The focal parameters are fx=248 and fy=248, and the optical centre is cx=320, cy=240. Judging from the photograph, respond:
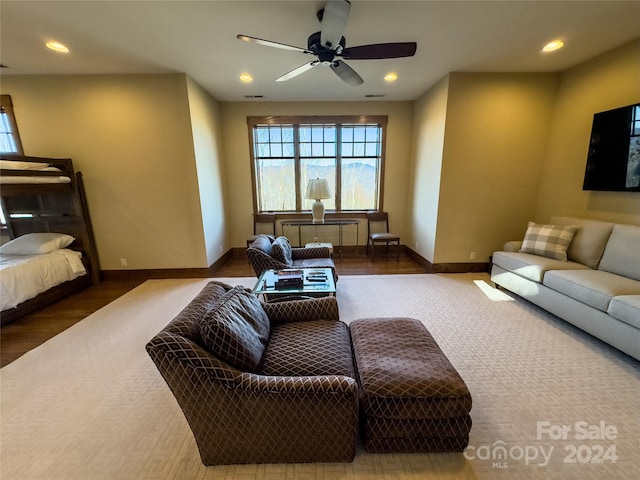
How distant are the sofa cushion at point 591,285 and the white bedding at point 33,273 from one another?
5.58 meters

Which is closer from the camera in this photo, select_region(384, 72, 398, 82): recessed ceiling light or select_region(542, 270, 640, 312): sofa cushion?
select_region(542, 270, 640, 312): sofa cushion

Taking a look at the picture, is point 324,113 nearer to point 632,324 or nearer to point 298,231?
point 298,231

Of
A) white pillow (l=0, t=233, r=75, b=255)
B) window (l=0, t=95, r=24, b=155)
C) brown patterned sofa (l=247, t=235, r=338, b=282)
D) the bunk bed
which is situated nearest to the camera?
the bunk bed

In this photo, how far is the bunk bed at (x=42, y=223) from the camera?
281 cm

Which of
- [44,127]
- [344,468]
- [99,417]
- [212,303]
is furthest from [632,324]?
[44,127]

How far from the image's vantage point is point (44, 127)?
338 centimetres

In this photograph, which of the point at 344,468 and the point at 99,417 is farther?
the point at 99,417

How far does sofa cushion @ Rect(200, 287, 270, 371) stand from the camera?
1.18 metres

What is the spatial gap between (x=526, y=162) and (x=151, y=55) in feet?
16.6

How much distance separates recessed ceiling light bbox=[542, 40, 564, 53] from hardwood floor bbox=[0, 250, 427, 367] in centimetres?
303

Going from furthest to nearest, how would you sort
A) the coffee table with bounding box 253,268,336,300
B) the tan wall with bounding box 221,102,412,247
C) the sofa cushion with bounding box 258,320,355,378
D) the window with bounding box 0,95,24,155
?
the tan wall with bounding box 221,102,412,247
the window with bounding box 0,95,24,155
the coffee table with bounding box 253,268,336,300
the sofa cushion with bounding box 258,320,355,378

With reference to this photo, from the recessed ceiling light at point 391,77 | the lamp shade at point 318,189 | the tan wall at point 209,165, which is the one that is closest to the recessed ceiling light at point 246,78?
the tan wall at point 209,165

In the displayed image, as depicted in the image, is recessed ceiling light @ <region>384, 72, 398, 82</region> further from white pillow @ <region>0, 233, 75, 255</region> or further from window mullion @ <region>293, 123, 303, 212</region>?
white pillow @ <region>0, 233, 75, 255</region>

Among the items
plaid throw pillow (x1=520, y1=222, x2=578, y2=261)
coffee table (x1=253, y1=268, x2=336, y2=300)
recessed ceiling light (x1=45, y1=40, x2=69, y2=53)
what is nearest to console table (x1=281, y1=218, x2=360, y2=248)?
coffee table (x1=253, y1=268, x2=336, y2=300)
